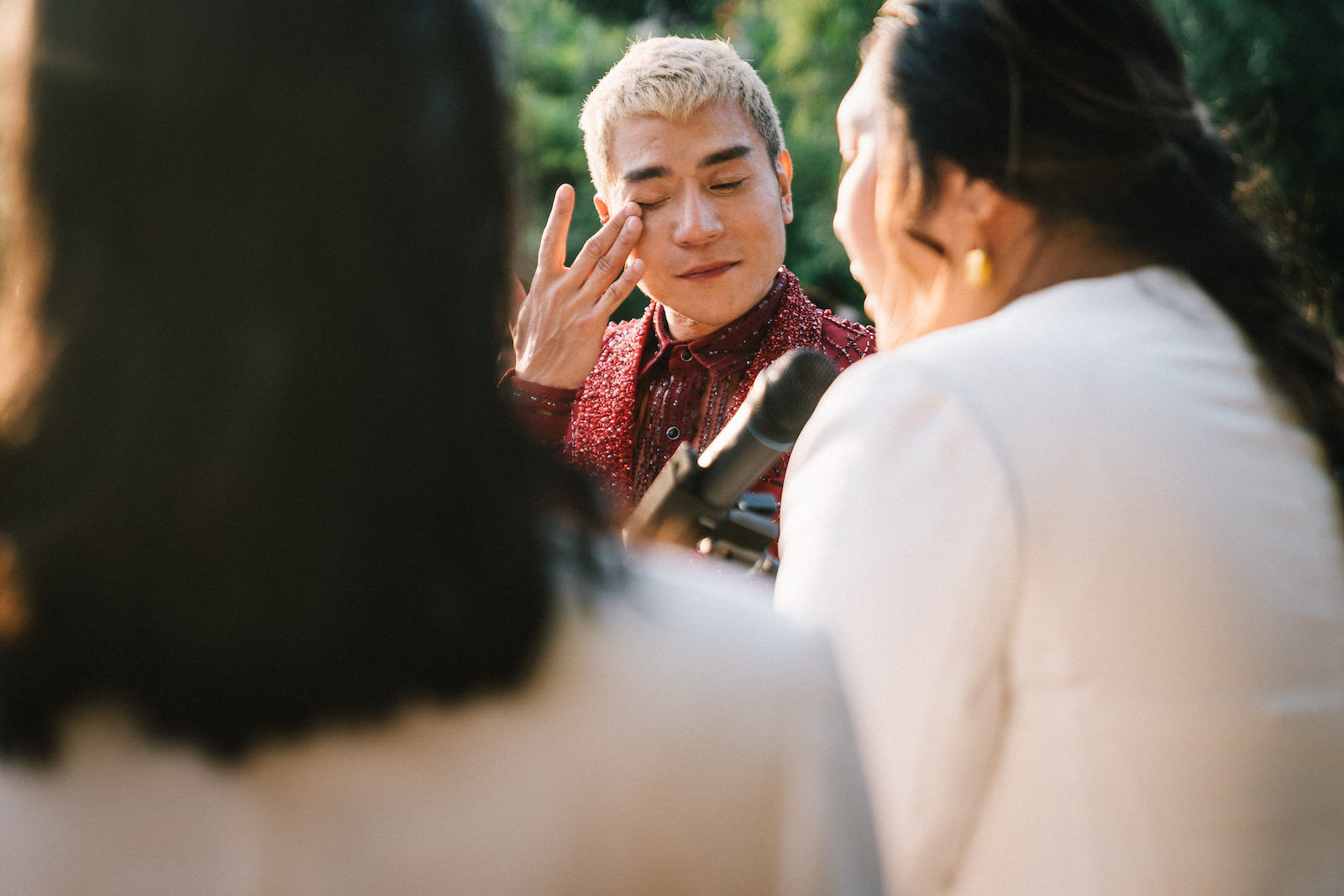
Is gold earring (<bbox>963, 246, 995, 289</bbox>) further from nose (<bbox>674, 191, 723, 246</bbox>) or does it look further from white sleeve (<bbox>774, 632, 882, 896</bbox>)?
nose (<bbox>674, 191, 723, 246</bbox>)

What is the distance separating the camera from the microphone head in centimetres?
158

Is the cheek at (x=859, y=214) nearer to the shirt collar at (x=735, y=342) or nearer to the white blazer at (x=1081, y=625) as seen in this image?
the white blazer at (x=1081, y=625)

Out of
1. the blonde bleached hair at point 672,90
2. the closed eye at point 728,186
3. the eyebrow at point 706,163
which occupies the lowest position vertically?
the closed eye at point 728,186

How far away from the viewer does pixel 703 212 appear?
288cm

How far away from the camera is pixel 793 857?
845mm

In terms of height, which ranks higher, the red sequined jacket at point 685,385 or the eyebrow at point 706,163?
the eyebrow at point 706,163

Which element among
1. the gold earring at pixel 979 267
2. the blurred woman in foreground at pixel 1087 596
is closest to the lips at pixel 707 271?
the gold earring at pixel 979 267

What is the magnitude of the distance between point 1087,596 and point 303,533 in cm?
74

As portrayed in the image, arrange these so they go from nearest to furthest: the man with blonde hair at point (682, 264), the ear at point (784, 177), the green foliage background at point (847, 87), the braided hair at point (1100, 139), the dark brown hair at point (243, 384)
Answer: the dark brown hair at point (243, 384), the braided hair at point (1100, 139), the man with blonde hair at point (682, 264), the ear at point (784, 177), the green foliage background at point (847, 87)

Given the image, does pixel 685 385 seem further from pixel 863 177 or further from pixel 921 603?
pixel 921 603

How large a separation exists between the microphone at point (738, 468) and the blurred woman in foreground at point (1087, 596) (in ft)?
1.03

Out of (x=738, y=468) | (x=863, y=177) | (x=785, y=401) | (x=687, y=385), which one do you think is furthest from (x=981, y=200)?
(x=687, y=385)

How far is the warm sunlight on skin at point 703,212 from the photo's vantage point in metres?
2.88

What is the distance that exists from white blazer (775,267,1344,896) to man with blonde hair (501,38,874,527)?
1610 mm
